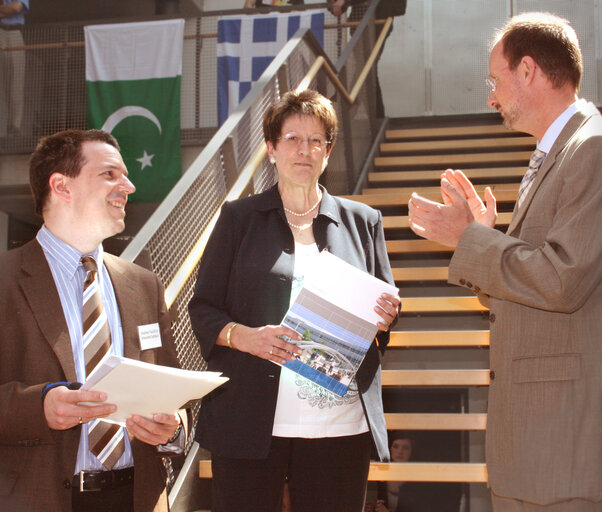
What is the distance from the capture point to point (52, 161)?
2.31 meters

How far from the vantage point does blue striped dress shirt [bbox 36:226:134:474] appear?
6.82 ft

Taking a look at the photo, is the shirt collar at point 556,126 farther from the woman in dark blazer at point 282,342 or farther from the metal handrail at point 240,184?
the metal handrail at point 240,184

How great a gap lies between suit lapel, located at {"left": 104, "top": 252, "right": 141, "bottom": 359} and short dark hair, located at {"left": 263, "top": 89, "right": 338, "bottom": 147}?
701mm

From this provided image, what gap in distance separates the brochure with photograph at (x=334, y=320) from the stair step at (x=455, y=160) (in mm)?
4759

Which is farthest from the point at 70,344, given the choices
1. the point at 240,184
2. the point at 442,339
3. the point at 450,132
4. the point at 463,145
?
the point at 450,132

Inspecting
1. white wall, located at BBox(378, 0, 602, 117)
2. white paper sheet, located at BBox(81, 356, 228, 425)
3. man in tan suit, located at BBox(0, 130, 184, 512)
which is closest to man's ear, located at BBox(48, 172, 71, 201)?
man in tan suit, located at BBox(0, 130, 184, 512)

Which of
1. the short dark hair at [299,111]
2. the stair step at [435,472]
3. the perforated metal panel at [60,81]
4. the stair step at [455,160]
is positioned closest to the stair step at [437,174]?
the stair step at [455,160]

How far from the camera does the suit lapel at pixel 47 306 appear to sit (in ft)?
6.72

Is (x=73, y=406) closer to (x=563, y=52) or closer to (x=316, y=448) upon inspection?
(x=316, y=448)

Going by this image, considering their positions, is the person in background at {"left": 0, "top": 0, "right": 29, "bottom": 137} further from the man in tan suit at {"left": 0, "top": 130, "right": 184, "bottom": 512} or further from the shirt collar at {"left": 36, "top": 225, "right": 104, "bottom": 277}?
the shirt collar at {"left": 36, "top": 225, "right": 104, "bottom": 277}

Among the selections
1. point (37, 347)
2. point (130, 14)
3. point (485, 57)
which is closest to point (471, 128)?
point (485, 57)

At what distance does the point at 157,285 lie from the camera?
2.45m

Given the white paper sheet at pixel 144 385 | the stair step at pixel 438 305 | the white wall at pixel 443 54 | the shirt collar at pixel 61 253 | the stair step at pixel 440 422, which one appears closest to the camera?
the white paper sheet at pixel 144 385

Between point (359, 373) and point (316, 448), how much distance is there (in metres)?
0.27
